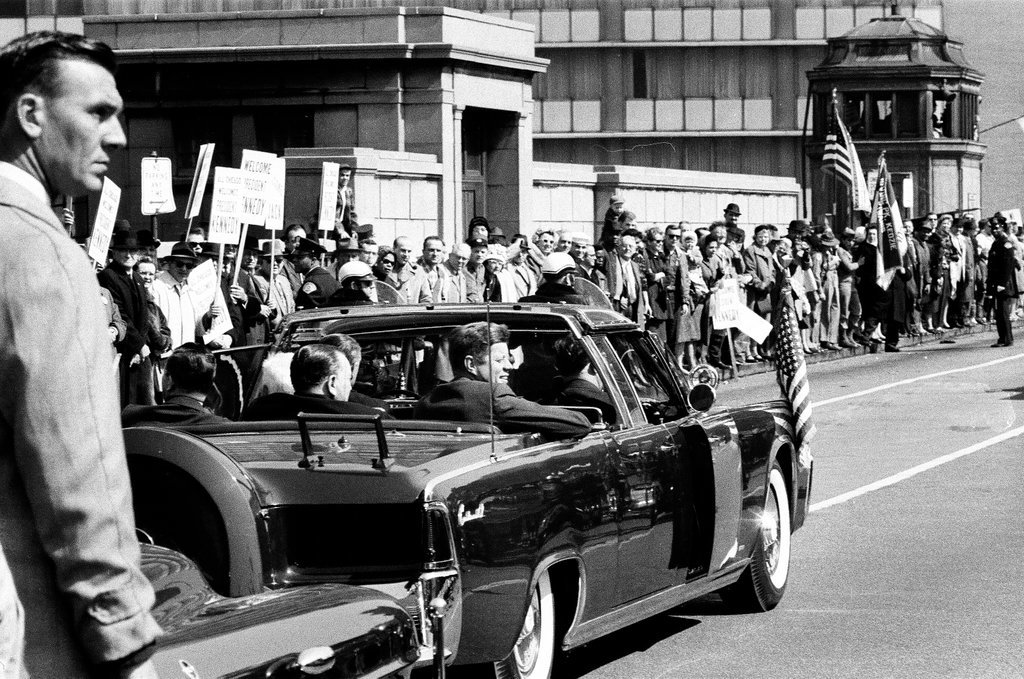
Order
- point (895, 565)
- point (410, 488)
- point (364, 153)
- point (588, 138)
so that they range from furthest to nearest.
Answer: point (588, 138), point (364, 153), point (895, 565), point (410, 488)

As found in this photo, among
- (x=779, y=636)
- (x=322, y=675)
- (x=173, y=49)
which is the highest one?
(x=173, y=49)

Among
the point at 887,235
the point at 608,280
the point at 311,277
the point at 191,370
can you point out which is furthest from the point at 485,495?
the point at 887,235

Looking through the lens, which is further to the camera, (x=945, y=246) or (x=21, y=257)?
(x=945, y=246)

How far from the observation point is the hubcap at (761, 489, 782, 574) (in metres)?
9.21

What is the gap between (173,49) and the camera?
30.4 m

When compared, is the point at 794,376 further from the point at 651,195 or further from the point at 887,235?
the point at 651,195

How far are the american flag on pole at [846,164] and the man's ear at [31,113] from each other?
100 ft

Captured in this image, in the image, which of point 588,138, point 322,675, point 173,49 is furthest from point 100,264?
point 588,138

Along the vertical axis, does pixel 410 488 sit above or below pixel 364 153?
below

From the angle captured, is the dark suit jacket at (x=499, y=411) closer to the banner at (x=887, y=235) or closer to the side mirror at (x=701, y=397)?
the side mirror at (x=701, y=397)

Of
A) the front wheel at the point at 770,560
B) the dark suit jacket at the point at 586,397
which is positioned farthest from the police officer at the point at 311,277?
the dark suit jacket at the point at 586,397

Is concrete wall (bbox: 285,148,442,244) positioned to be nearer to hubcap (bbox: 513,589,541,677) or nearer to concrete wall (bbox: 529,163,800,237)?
concrete wall (bbox: 529,163,800,237)

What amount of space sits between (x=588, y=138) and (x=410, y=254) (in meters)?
52.8

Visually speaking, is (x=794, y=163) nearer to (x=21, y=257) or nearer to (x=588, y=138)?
(x=588, y=138)
